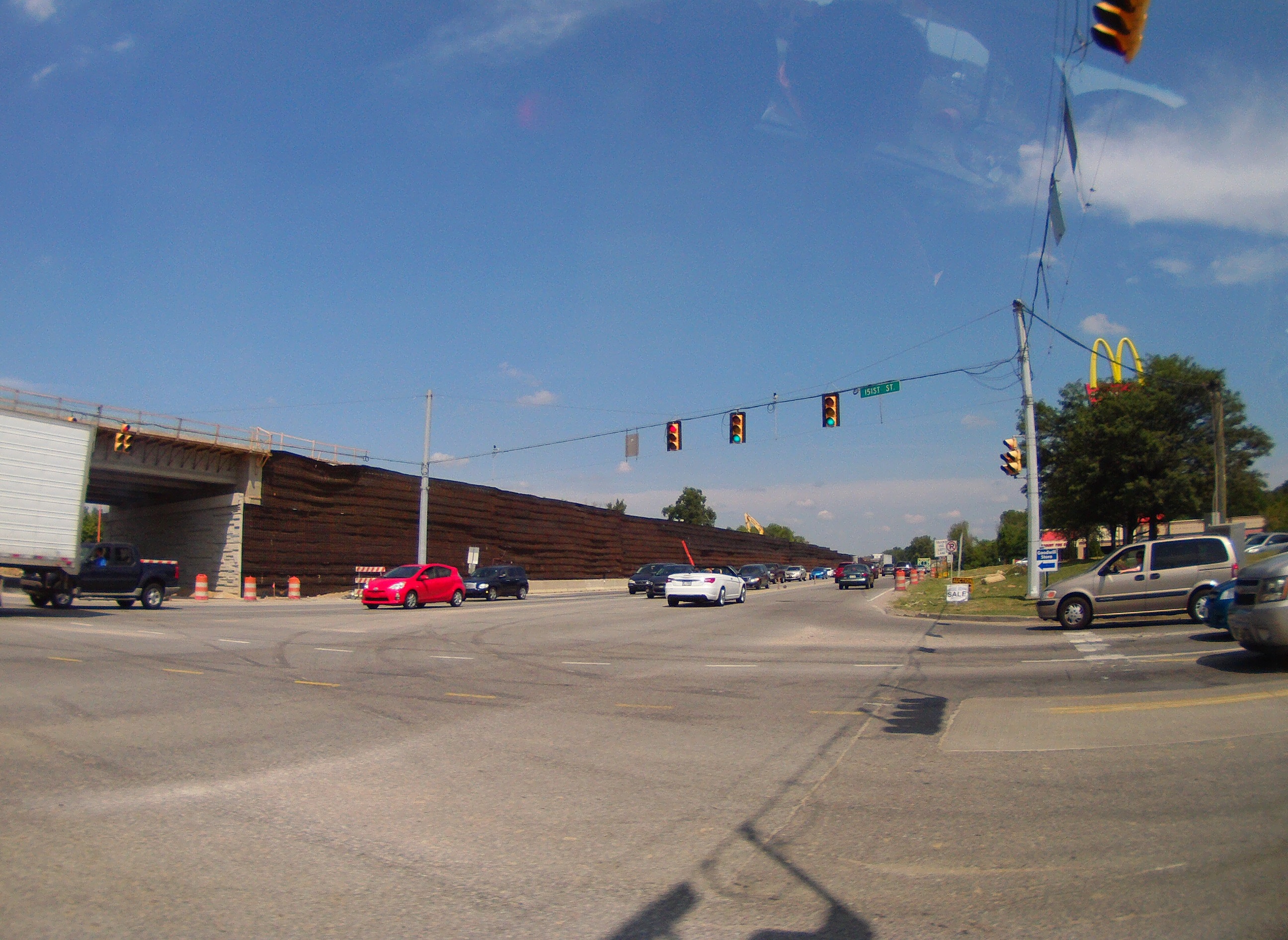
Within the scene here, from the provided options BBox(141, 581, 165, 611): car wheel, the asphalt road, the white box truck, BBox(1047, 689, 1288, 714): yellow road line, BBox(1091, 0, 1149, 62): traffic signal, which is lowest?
the asphalt road

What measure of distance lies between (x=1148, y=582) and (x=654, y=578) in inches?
1041

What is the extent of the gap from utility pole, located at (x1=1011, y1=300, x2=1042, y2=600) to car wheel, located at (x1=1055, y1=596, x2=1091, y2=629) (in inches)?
266

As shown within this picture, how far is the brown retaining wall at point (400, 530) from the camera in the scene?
135ft

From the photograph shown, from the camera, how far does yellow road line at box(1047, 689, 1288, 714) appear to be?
29.8 ft

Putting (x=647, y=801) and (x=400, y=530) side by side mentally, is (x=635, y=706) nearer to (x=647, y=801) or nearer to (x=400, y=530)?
(x=647, y=801)

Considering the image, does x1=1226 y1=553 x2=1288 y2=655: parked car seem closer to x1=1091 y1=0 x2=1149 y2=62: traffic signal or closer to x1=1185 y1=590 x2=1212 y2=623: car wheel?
x1=1185 y1=590 x2=1212 y2=623: car wheel

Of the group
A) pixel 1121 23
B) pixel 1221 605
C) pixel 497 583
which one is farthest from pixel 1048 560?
pixel 497 583

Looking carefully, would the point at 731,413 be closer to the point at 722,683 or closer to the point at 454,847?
the point at 722,683

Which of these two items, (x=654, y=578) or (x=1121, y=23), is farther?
(x=654, y=578)

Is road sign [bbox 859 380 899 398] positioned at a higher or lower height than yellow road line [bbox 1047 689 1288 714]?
higher

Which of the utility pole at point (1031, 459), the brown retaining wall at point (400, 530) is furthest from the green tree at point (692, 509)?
the utility pole at point (1031, 459)

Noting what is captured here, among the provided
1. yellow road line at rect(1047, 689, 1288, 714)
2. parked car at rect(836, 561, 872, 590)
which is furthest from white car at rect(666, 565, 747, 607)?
parked car at rect(836, 561, 872, 590)

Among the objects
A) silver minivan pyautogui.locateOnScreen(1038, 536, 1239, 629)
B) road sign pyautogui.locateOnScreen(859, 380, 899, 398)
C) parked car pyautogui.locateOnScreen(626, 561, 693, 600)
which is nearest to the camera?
silver minivan pyautogui.locateOnScreen(1038, 536, 1239, 629)

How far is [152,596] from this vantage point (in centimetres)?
2884
